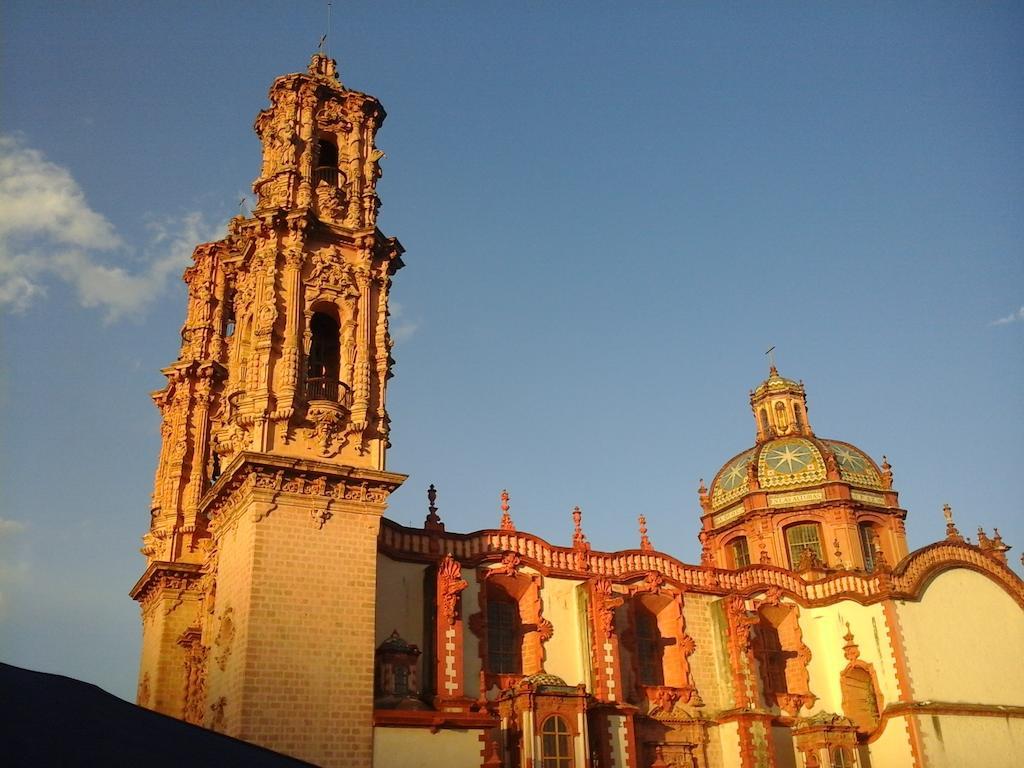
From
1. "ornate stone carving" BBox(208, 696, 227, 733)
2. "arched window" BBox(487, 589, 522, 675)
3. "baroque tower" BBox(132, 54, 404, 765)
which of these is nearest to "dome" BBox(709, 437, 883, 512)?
"arched window" BBox(487, 589, 522, 675)

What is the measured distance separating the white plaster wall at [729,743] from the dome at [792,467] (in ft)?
52.4

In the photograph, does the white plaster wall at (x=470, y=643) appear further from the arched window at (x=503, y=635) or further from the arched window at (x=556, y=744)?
the arched window at (x=556, y=744)

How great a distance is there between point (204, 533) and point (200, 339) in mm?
7676

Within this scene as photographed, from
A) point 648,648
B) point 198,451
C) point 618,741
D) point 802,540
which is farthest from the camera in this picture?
point 802,540

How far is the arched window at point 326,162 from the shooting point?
29591mm

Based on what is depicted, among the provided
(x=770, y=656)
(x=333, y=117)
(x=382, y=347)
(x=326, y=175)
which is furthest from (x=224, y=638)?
(x=770, y=656)

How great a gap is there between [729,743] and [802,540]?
14981 mm

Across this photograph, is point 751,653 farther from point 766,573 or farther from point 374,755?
point 374,755

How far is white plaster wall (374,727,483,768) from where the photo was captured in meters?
22.8

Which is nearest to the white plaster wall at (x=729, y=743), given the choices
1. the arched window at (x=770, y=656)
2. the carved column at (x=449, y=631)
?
the arched window at (x=770, y=656)

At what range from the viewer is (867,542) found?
43406 millimetres

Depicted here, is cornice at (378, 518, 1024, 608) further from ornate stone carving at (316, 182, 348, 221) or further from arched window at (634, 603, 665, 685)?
ornate stone carving at (316, 182, 348, 221)

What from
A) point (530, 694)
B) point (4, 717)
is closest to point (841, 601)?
point (530, 694)

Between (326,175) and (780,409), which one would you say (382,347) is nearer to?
(326,175)
